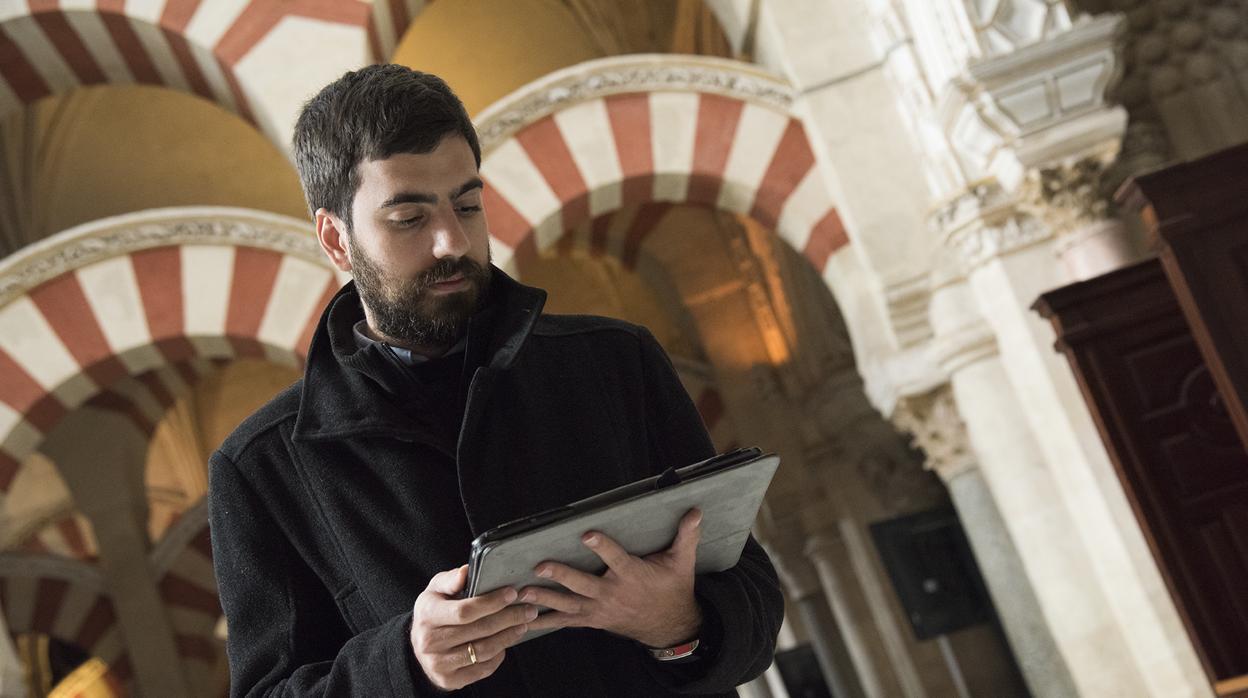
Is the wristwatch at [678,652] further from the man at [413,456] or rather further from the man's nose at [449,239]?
the man's nose at [449,239]

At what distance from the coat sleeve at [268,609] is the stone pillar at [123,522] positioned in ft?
24.0

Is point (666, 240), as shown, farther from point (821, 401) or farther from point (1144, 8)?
point (1144, 8)

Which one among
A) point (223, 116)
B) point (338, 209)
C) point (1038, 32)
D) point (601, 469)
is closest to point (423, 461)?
point (601, 469)

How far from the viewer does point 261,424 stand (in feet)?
4.41

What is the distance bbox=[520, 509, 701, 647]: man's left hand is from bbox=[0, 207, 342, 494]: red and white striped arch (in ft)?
14.4

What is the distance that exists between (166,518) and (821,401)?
585 cm

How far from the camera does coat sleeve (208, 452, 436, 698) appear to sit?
125 cm

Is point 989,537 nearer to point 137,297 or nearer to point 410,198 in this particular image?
point 137,297

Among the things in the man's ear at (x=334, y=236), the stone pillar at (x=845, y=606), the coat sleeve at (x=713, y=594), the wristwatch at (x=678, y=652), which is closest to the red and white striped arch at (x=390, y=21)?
the man's ear at (x=334, y=236)

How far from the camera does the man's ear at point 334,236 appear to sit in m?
1.38

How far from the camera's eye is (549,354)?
138 centimetres

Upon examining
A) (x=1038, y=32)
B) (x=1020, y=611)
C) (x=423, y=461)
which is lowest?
(x=1020, y=611)

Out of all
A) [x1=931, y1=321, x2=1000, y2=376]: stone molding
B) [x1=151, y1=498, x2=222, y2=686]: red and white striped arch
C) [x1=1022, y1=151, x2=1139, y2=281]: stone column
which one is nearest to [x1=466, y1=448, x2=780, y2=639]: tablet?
[x1=1022, y1=151, x2=1139, y2=281]: stone column

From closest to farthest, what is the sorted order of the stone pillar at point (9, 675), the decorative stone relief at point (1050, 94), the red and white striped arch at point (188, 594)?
the decorative stone relief at point (1050, 94), the stone pillar at point (9, 675), the red and white striped arch at point (188, 594)
